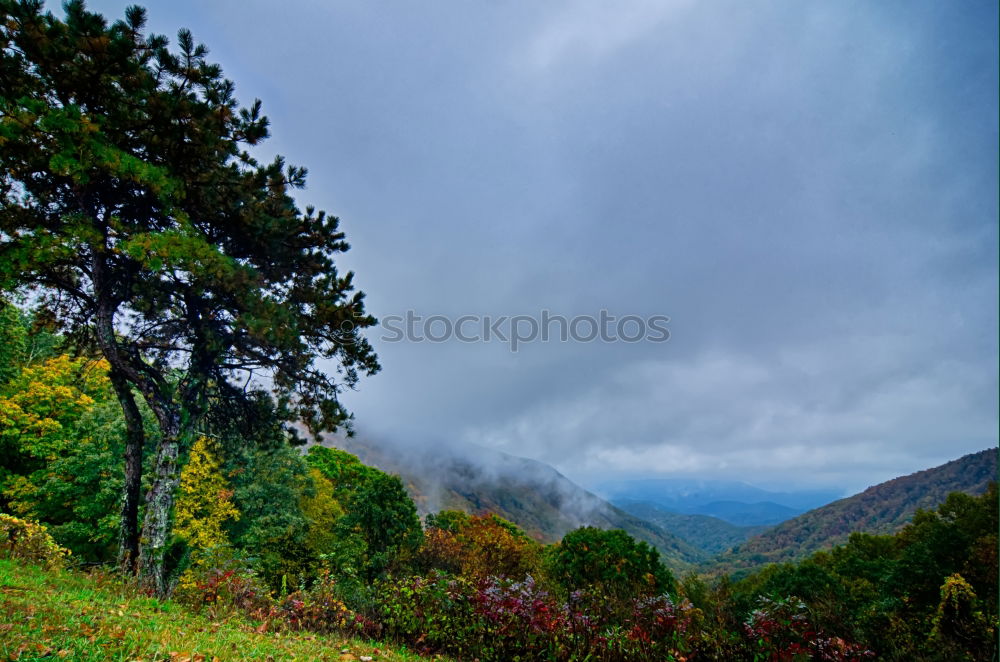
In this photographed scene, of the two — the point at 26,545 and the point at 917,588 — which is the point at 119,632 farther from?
the point at 917,588

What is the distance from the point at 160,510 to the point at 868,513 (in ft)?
685

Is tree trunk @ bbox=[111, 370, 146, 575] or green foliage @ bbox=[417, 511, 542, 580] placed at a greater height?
tree trunk @ bbox=[111, 370, 146, 575]

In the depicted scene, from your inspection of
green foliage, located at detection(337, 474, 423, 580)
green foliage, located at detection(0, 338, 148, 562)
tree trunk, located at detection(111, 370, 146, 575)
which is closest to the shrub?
tree trunk, located at detection(111, 370, 146, 575)

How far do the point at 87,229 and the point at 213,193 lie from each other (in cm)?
227

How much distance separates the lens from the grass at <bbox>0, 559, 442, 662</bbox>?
3.84 meters

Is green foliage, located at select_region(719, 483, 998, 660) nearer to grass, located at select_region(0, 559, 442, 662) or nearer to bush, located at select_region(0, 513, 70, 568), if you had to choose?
grass, located at select_region(0, 559, 442, 662)

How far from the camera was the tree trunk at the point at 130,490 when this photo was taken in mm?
8703

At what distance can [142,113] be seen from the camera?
8.09m

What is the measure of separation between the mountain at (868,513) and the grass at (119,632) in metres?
153

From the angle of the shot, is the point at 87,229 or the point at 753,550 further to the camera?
the point at 753,550

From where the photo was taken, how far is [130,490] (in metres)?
8.99

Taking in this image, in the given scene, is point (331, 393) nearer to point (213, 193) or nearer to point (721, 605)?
point (213, 193)

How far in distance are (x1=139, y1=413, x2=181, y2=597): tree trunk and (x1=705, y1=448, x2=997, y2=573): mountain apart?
153339 millimetres

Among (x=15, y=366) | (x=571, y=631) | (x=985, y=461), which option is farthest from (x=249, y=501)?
(x=985, y=461)
